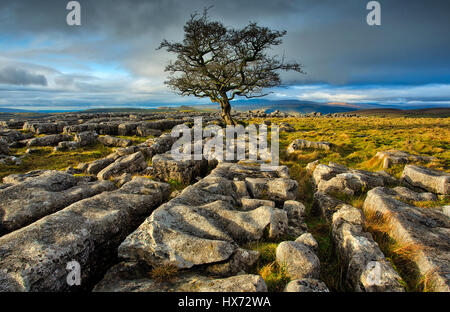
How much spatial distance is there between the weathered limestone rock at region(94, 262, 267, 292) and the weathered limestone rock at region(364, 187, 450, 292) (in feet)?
Answer: 12.6

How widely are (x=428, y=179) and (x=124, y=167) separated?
53.7ft

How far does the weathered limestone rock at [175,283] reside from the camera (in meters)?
3.78

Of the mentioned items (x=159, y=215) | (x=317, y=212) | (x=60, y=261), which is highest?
(x=159, y=215)

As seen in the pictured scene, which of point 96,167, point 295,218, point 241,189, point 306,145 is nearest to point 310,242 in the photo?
point 295,218

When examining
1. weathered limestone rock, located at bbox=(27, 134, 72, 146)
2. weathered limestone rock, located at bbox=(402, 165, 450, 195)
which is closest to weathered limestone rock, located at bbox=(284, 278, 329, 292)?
weathered limestone rock, located at bbox=(402, 165, 450, 195)

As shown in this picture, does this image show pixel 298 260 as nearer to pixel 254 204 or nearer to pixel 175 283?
pixel 175 283

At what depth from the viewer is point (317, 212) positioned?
8344 mm

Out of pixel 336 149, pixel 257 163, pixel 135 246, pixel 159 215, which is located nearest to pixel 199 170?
pixel 257 163

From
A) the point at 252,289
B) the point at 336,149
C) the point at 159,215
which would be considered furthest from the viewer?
the point at 336,149

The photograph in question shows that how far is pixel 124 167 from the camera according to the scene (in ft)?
39.9

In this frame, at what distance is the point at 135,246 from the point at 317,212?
23.5 ft

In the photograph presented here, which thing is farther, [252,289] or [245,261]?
[245,261]
